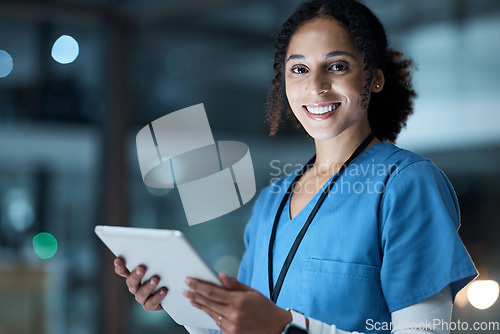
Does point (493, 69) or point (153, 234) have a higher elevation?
point (493, 69)

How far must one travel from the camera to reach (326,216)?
0.95 m

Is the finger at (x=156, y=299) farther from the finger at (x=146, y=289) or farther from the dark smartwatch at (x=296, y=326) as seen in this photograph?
the dark smartwatch at (x=296, y=326)

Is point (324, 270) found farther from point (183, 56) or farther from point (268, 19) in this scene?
point (183, 56)

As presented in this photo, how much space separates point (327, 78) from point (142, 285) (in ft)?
1.43

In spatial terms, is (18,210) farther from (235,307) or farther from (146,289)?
(235,307)

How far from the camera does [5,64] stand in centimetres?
317

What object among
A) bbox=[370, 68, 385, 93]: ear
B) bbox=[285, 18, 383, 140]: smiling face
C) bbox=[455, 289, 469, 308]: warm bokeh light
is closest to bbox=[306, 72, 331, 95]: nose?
bbox=[285, 18, 383, 140]: smiling face

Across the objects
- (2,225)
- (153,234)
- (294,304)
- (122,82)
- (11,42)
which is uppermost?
(11,42)

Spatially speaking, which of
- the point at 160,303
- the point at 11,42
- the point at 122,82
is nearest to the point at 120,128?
the point at 122,82

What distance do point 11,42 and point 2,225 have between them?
969 mm

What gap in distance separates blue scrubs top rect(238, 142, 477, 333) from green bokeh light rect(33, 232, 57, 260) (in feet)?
8.30

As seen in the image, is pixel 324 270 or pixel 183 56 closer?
pixel 324 270

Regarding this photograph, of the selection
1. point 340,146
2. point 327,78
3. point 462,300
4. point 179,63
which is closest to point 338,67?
point 327,78

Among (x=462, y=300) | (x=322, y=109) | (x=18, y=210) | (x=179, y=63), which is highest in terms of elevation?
(x=179, y=63)
